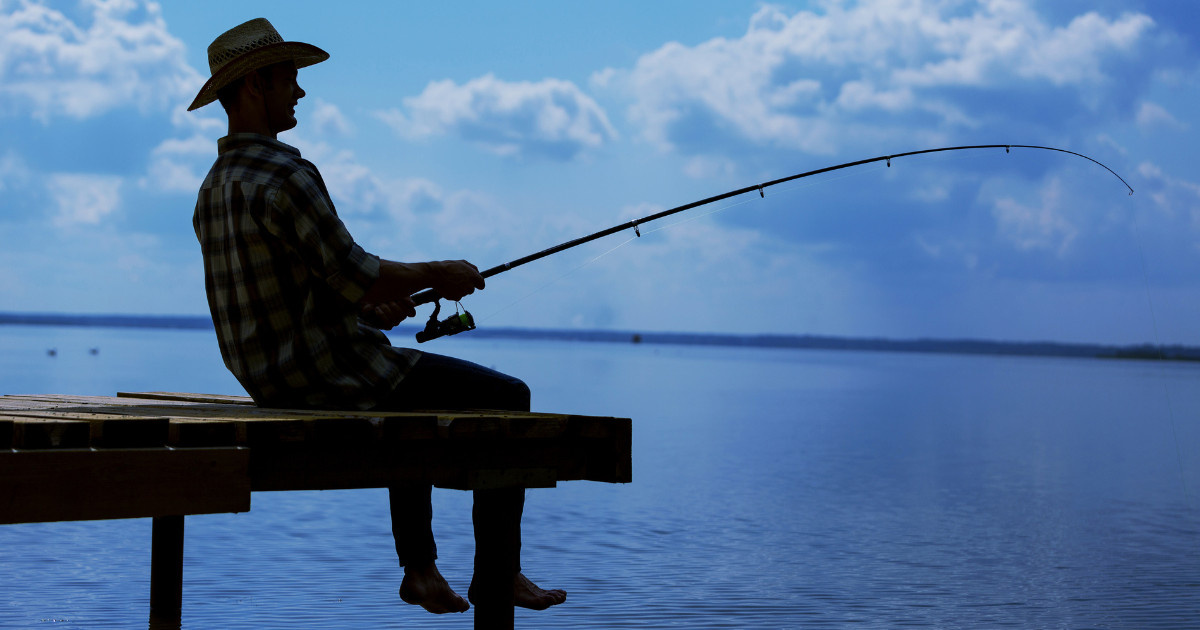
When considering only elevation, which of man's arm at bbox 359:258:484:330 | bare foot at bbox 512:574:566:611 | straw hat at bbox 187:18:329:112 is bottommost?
bare foot at bbox 512:574:566:611

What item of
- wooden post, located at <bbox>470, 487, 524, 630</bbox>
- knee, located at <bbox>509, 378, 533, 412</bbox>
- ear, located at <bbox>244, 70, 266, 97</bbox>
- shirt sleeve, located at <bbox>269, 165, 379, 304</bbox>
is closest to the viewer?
shirt sleeve, located at <bbox>269, 165, 379, 304</bbox>

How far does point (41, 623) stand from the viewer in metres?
4.60

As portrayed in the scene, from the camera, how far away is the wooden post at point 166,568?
429cm

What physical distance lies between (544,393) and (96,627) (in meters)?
18.1

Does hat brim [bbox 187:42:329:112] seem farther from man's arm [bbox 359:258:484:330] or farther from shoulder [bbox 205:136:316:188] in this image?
man's arm [bbox 359:258:484:330]

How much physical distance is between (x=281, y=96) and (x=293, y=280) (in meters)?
0.57

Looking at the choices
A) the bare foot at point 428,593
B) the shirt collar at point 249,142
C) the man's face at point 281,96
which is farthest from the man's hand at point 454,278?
the bare foot at point 428,593

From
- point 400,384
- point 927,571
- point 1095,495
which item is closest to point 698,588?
point 927,571

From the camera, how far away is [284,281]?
351 cm

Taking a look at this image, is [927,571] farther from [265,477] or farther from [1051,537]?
[265,477]

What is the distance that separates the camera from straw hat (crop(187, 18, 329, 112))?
3.62m

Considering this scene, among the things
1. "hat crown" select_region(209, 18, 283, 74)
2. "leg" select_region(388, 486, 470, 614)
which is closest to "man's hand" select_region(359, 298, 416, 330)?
"leg" select_region(388, 486, 470, 614)

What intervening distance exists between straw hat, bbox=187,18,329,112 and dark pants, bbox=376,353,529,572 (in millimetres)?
921

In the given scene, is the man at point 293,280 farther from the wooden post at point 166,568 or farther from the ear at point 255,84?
the wooden post at point 166,568
